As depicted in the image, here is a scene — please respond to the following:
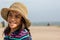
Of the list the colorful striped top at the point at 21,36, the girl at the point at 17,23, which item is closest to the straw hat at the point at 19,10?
the girl at the point at 17,23

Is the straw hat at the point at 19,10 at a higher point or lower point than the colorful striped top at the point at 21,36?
higher

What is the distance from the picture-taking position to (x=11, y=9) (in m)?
3.34

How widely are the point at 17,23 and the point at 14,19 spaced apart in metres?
0.07

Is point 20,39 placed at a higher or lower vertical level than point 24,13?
lower

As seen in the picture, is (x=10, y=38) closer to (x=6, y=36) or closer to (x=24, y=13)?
(x=6, y=36)

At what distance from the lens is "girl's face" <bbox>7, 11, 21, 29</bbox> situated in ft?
11.0

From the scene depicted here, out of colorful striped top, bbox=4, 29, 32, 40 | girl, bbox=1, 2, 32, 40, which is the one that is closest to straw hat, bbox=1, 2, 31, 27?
girl, bbox=1, 2, 32, 40

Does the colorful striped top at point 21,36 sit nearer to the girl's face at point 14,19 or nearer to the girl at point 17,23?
the girl at point 17,23

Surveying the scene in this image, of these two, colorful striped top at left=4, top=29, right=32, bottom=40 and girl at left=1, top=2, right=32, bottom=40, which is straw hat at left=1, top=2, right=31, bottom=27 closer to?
girl at left=1, top=2, right=32, bottom=40

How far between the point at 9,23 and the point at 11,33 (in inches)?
5.2

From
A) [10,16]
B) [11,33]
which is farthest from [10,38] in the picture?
[10,16]

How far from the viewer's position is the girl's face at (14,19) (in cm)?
334

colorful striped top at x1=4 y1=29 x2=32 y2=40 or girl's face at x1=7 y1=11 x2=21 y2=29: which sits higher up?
girl's face at x1=7 y1=11 x2=21 y2=29

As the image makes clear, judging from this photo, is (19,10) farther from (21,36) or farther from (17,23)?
(21,36)
